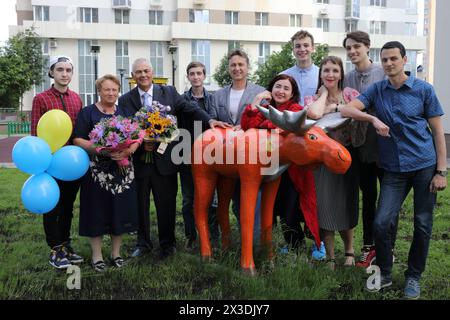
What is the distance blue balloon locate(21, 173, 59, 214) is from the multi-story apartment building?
2914 centimetres

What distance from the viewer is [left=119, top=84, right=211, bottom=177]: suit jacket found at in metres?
4.36

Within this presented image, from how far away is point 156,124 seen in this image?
4.03m

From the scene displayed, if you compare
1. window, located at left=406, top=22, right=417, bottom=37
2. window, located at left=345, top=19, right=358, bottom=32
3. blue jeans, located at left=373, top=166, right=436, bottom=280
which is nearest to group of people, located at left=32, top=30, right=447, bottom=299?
blue jeans, located at left=373, top=166, right=436, bottom=280

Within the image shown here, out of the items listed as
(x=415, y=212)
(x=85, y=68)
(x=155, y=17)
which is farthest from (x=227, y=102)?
(x=155, y=17)

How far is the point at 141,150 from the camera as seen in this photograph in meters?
4.31

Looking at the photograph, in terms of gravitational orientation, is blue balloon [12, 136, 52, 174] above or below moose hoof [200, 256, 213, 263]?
above

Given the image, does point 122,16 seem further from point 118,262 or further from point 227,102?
point 118,262

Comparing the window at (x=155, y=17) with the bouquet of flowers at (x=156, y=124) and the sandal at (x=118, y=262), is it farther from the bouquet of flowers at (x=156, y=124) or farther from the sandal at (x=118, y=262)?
the sandal at (x=118, y=262)

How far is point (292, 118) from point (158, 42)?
32.3 meters

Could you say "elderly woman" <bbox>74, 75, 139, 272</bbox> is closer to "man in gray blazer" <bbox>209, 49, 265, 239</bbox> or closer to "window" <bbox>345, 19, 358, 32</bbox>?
"man in gray blazer" <bbox>209, 49, 265, 239</bbox>

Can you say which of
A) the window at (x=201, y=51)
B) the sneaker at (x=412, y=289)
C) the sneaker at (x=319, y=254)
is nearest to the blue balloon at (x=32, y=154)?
the sneaker at (x=319, y=254)

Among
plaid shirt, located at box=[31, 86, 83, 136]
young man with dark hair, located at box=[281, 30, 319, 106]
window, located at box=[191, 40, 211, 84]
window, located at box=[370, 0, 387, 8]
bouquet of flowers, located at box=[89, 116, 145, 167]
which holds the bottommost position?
bouquet of flowers, located at box=[89, 116, 145, 167]

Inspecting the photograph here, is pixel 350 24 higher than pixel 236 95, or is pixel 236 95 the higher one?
pixel 350 24

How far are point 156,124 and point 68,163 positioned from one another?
0.88 m
